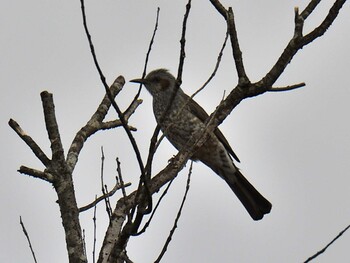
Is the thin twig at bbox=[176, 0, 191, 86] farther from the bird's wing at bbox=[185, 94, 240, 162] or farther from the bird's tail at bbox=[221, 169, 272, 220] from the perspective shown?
the bird's tail at bbox=[221, 169, 272, 220]

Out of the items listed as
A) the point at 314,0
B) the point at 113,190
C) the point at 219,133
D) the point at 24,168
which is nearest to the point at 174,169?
the point at 113,190

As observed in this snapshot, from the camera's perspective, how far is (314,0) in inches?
173

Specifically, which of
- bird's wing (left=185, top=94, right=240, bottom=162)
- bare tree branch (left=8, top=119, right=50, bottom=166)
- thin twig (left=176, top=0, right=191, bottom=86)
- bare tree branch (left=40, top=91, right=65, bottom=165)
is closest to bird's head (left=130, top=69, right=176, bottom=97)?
bird's wing (left=185, top=94, right=240, bottom=162)

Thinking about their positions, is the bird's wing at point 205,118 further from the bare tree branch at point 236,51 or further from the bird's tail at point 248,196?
the bare tree branch at point 236,51

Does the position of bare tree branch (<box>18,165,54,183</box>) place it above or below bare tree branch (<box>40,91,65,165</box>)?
below

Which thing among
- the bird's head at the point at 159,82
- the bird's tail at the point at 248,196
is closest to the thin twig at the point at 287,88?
the bird's tail at the point at 248,196

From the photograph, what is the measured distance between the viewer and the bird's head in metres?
8.73

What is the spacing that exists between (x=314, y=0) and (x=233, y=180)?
4.09 metres

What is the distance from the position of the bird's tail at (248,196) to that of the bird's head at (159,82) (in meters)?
1.31

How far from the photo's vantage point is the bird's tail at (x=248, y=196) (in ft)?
26.1

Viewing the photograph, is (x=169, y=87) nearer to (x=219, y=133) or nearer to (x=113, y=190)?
(x=219, y=133)

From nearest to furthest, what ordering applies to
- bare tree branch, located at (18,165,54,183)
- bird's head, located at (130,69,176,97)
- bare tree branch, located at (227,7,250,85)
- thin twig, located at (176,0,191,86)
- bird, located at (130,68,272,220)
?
thin twig, located at (176,0,191,86), bare tree branch, located at (227,7,250,85), bare tree branch, located at (18,165,54,183), bird, located at (130,68,272,220), bird's head, located at (130,69,176,97)

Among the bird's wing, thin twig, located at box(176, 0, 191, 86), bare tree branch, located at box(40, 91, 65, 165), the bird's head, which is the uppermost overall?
the bird's head

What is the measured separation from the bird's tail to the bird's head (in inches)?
51.7
